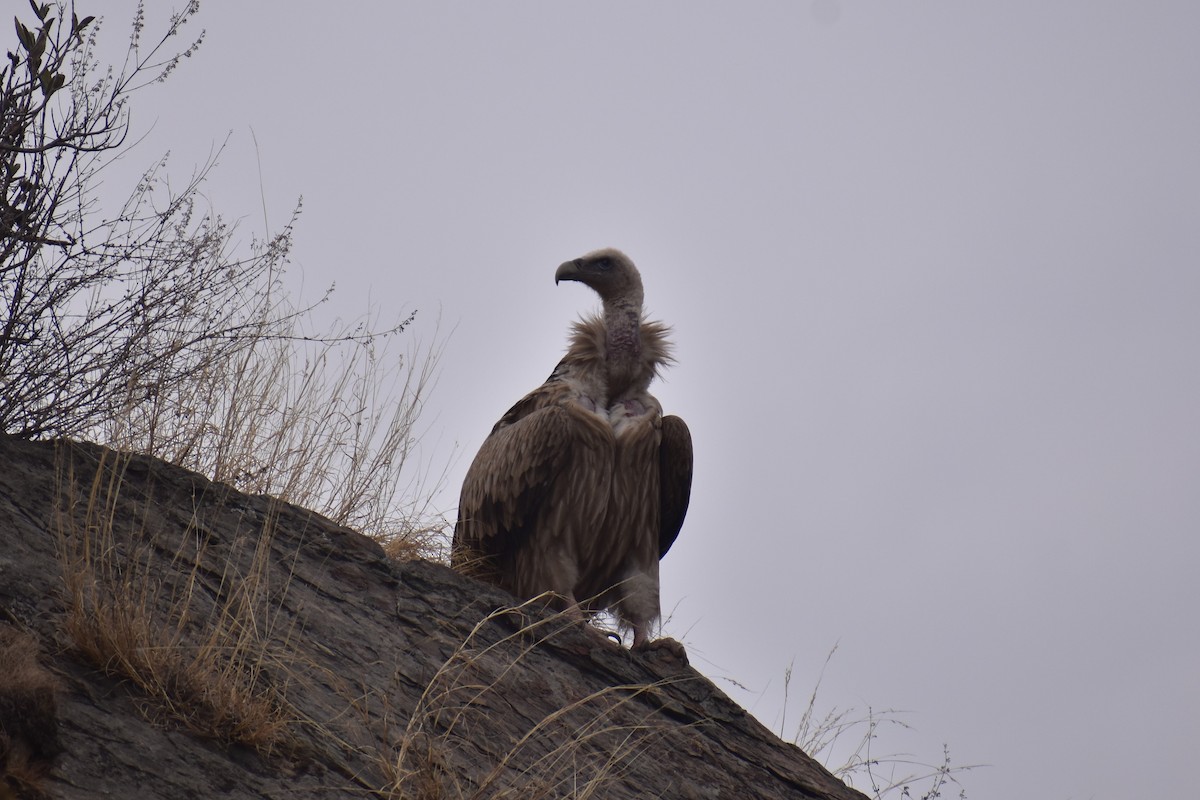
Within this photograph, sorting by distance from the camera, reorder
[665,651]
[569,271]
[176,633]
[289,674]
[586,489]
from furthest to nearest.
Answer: [569,271] < [586,489] < [665,651] < [289,674] < [176,633]

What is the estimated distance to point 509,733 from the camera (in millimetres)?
5230

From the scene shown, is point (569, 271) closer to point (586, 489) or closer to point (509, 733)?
point (586, 489)

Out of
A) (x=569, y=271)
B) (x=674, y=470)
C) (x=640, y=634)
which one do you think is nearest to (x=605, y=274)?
(x=569, y=271)

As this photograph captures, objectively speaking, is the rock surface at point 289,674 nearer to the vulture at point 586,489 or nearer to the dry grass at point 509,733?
the dry grass at point 509,733

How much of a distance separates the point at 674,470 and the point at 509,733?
82.6 inches

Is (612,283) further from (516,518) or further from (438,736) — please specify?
(438,736)

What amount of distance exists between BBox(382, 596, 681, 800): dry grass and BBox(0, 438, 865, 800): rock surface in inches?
0.5

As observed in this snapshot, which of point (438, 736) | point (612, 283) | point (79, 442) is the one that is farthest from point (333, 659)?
point (612, 283)

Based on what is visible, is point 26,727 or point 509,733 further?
point 509,733

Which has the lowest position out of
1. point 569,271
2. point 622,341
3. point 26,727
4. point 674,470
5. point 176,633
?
point 26,727

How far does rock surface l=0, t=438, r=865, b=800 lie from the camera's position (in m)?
4.09

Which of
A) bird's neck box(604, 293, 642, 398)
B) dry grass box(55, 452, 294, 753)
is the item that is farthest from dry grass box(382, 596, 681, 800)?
bird's neck box(604, 293, 642, 398)

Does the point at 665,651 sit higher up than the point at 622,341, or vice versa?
the point at 622,341

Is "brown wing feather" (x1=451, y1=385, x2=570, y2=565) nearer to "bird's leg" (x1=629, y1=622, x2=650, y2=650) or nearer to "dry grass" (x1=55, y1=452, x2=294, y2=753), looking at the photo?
"bird's leg" (x1=629, y1=622, x2=650, y2=650)
